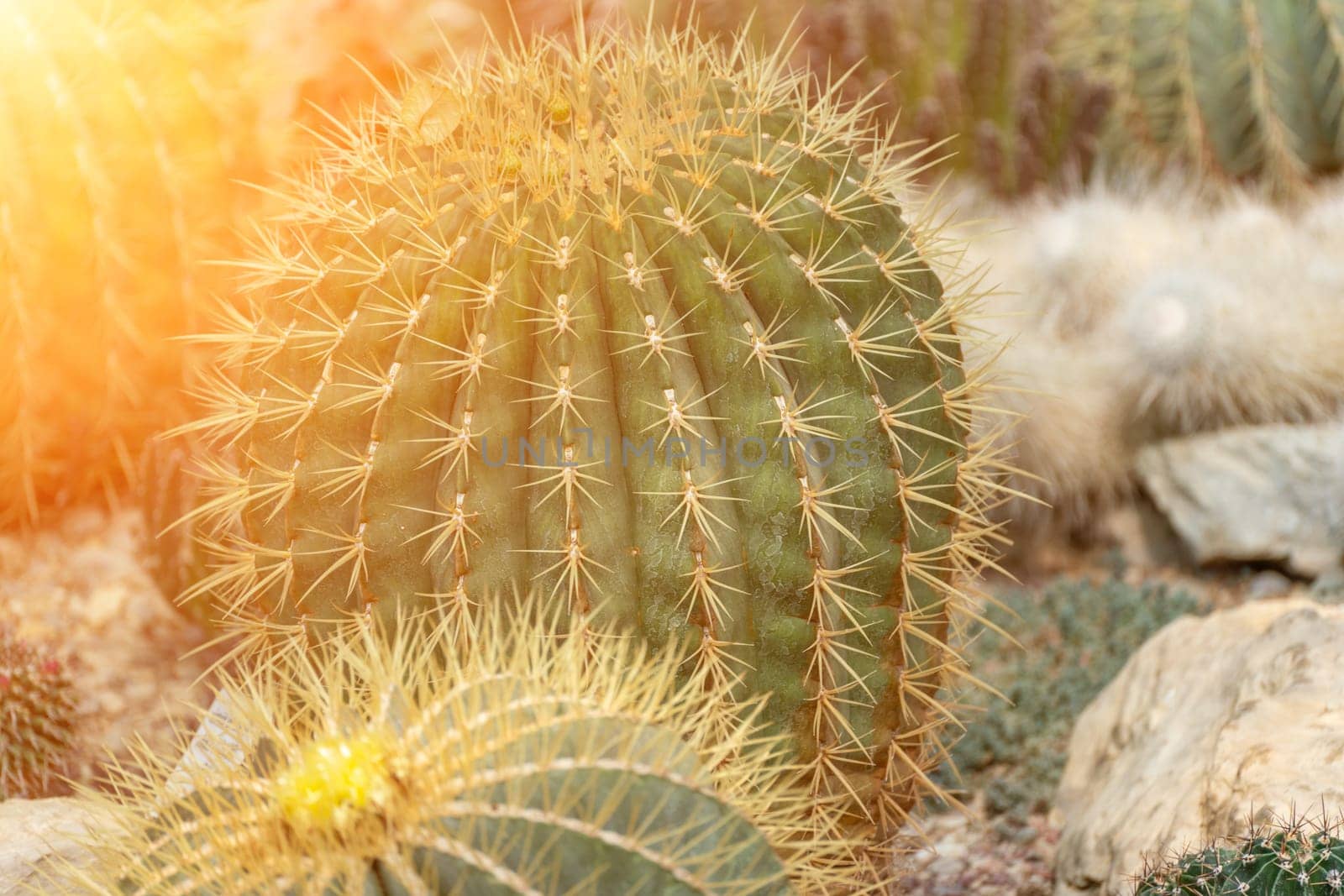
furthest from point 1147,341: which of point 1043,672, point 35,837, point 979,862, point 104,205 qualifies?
point 35,837

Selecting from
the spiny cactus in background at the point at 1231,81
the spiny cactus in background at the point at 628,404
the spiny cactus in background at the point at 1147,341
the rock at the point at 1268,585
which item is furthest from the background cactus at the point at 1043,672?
the spiny cactus in background at the point at 1231,81

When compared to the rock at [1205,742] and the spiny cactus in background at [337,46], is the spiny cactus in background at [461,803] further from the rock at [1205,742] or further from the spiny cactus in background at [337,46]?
the spiny cactus in background at [337,46]

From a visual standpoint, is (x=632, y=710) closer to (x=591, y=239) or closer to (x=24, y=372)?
(x=591, y=239)

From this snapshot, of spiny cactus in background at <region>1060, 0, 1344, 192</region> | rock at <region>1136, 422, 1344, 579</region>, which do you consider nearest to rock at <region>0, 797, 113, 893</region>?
rock at <region>1136, 422, 1344, 579</region>

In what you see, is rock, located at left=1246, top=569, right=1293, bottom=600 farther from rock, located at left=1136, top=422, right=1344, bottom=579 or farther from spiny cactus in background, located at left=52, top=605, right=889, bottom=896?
spiny cactus in background, located at left=52, top=605, right=889, bottom=896

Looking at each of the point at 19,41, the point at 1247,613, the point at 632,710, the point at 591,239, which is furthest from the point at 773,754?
the point at 19,41

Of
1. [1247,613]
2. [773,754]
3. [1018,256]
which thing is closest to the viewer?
[773,754]

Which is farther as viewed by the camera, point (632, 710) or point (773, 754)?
point (773, 754)
